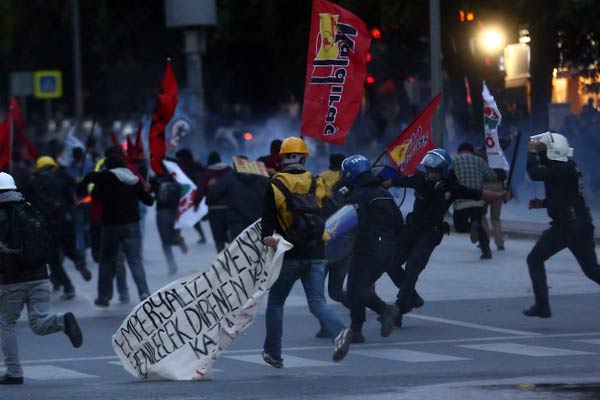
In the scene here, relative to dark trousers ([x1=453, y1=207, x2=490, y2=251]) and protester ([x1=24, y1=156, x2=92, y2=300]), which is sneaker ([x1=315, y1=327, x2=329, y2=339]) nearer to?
protester ([x1=24, y1=156, x2=92, y2=300])

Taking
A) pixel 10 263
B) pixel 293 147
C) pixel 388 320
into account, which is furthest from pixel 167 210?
pixel 293 147

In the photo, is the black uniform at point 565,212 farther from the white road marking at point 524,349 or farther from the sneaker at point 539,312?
the white road marking at point 524,349

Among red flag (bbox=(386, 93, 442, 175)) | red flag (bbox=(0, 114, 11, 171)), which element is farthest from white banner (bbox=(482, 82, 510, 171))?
red flag (bbox=(0, 114, 11, 171))

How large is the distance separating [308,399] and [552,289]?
8.14 metres

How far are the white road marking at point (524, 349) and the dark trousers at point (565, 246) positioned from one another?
1.39 meters

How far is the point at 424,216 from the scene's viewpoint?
14.1 meters

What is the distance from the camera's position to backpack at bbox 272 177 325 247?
36.8 ft

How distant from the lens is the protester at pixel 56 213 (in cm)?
1820

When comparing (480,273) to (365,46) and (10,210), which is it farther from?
(10,210)

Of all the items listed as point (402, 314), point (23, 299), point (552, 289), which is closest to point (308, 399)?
point (23, 299)

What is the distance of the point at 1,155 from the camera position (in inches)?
843

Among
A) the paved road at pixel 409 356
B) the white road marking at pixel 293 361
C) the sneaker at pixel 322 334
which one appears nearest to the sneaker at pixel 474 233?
the paved road at pixel 409 356

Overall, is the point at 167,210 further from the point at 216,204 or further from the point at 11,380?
the point at 11,380

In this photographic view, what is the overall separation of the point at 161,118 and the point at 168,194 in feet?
8.92
